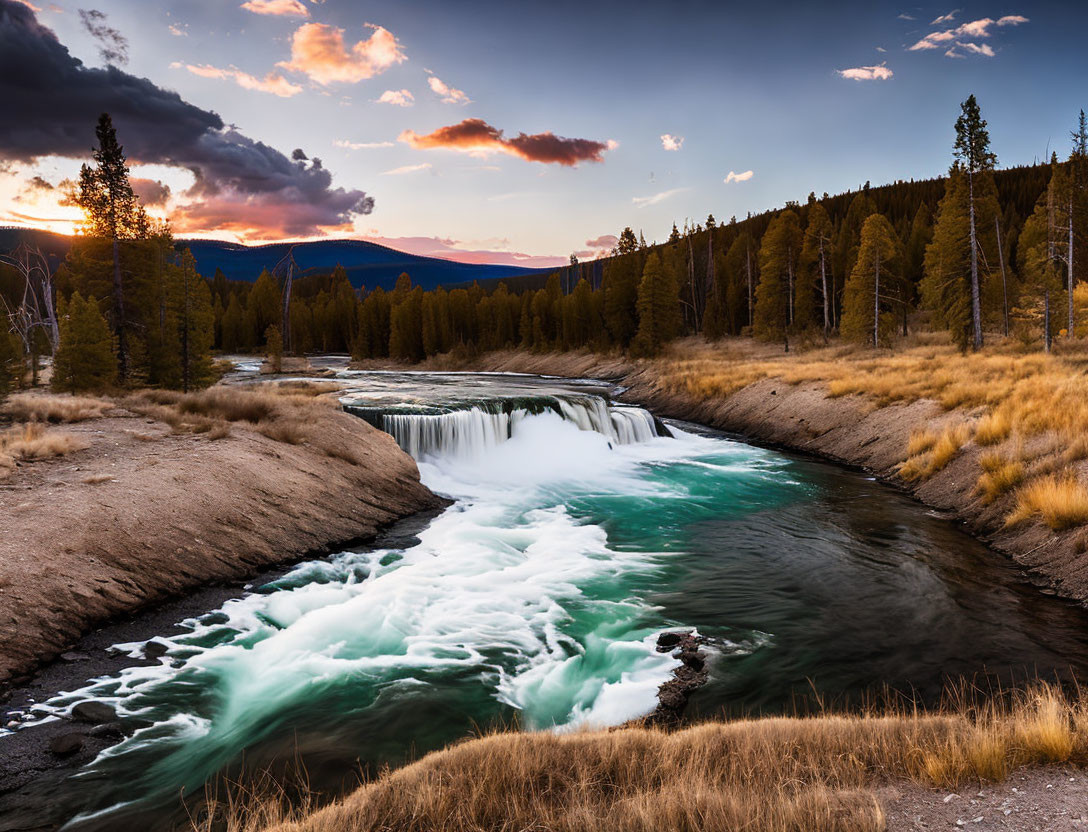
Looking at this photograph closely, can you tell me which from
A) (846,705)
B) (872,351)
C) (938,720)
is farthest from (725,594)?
(872,351)

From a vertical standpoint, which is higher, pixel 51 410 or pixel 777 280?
pixel 777 280

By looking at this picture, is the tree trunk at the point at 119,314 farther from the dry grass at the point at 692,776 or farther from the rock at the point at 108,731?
the dry grass at the point at 692,776

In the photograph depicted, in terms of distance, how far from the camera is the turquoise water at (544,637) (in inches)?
279

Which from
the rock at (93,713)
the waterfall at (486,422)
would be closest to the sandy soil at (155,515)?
the rock at (93,713)

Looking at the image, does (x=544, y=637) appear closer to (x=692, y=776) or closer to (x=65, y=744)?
(x=692, y=776)

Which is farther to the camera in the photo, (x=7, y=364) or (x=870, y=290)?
(x=870, y=290)

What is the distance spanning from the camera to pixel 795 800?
3855 millimetres

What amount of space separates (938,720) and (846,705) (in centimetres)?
220

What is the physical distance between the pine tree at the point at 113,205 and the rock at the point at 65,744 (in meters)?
28.2

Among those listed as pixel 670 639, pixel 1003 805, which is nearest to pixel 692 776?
pixel 1003 805

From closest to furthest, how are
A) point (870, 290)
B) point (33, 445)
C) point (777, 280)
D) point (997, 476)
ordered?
point (33, 445)
point (997, 476)
point (870, 290)
point (777, 280)

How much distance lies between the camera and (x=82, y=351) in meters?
25.9

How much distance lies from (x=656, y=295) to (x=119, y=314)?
47161mm

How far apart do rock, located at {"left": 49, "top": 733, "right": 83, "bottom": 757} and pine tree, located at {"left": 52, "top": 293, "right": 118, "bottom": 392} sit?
81.8 feet
